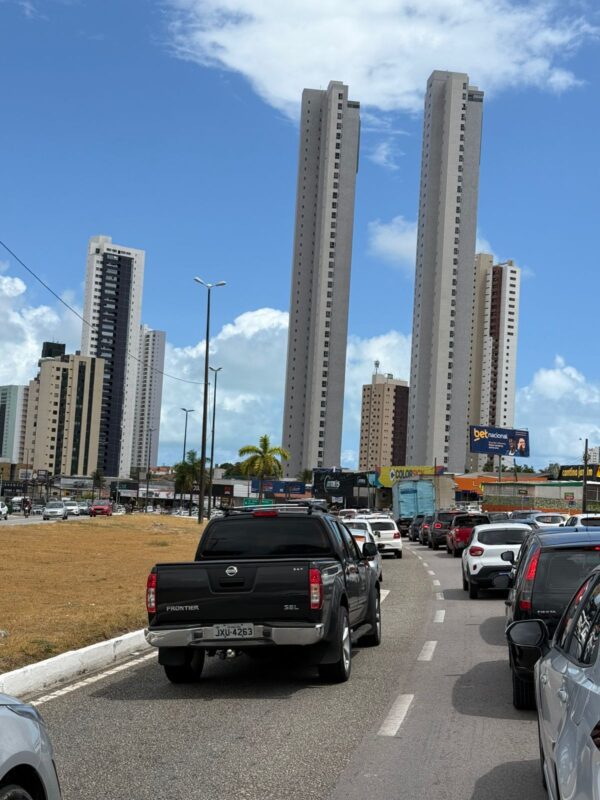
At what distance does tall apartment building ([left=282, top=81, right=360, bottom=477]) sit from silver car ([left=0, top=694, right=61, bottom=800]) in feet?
506

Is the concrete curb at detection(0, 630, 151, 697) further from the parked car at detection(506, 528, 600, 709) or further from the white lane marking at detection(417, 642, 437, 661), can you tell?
the parked car at detection(506, 528, 600, 709)

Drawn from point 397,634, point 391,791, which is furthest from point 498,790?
point 397,634

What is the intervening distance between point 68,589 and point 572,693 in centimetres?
1709

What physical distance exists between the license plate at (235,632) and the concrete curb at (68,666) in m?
1.86

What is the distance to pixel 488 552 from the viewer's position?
67.2 feet

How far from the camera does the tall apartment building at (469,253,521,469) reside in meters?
171

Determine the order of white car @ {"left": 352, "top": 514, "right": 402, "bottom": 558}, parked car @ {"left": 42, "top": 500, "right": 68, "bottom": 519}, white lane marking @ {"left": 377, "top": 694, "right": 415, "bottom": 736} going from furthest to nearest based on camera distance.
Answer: parked car @ {"left": 42, "top": 500, "right": 68, "bottom": 519}, white car @ {"left": 352, "top": 514, "right": 402, "bottom": 558}, white lane marking @ {"left": 377, "top": 694, "right": 415, "bottom": 736}

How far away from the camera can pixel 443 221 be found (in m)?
147

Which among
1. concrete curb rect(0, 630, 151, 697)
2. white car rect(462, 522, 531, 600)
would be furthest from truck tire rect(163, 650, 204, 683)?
white car rect(462, 522, 531, 600)

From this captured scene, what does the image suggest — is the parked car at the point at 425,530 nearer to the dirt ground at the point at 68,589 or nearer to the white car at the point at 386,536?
the white car at the point at 386,536

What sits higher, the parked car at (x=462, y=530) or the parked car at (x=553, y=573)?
the parked car at (x=553, y=573)

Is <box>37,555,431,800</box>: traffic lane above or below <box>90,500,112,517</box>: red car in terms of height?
above

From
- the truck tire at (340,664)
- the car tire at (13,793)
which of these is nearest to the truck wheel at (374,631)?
the truck tire at (340,664)

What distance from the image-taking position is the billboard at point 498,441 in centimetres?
10538
